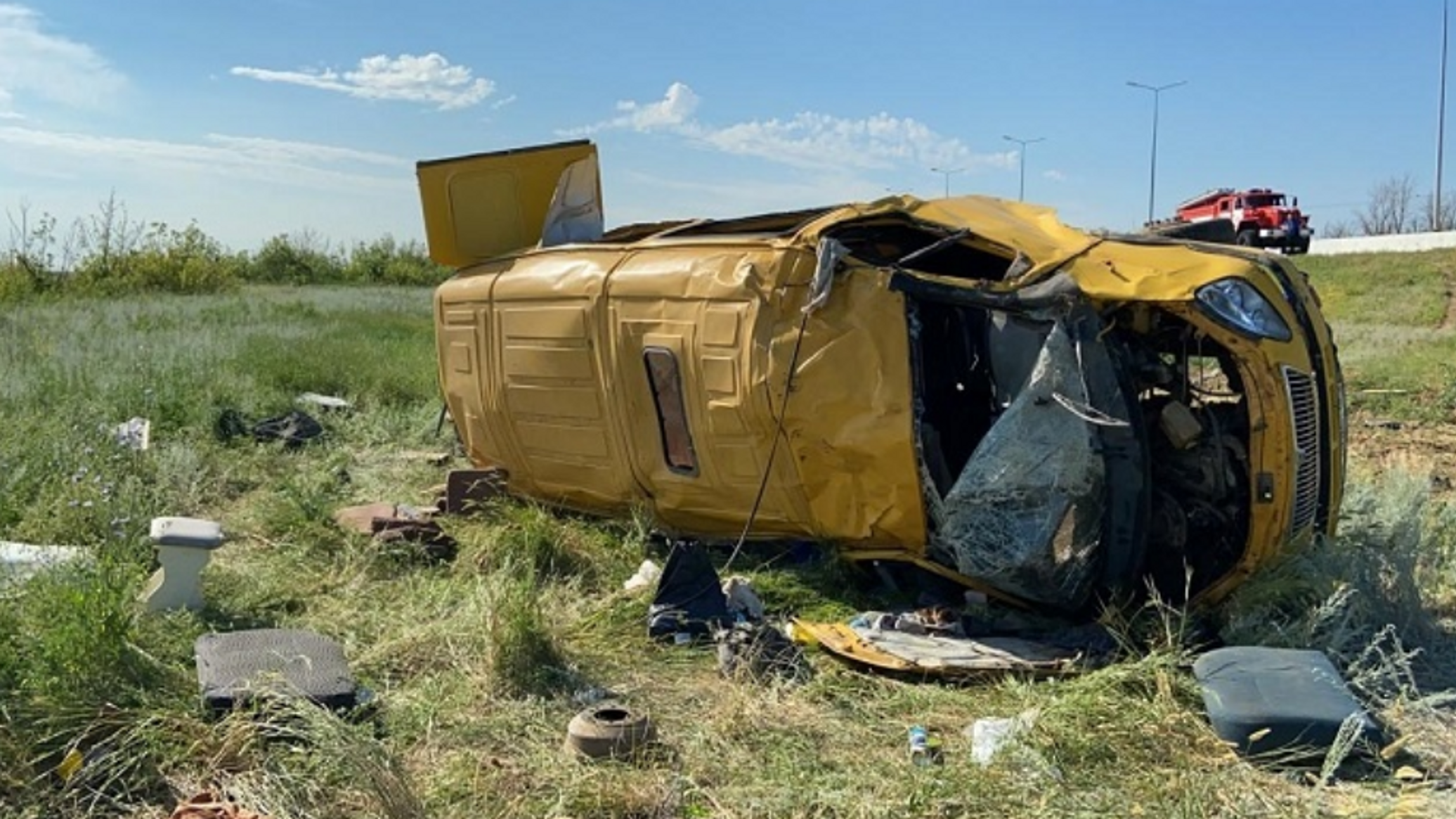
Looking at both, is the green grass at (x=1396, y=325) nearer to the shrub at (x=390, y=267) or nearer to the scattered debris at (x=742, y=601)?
the scattered debris at (x=742, y=601)

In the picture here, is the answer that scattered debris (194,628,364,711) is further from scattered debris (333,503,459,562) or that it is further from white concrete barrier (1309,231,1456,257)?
white concrete barrier (1309,231,1456,257)

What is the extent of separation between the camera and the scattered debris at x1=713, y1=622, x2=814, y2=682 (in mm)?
4477

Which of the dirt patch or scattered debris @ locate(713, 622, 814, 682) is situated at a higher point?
the dirt patch

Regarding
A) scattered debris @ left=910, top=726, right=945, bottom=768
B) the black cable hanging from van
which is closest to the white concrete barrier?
the black cable hanging from van

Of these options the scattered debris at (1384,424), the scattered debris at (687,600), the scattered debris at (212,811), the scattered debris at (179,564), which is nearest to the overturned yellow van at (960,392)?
the scattered debris at (687,600)

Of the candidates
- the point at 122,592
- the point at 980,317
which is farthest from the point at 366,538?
the point at 980,317

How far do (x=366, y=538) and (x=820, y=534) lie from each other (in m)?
2.36

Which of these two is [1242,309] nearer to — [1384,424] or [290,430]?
[1384,424]

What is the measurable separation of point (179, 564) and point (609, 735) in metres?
2.24

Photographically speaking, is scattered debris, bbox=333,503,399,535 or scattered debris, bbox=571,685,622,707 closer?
scattered debris, bbox=571,685,622,707

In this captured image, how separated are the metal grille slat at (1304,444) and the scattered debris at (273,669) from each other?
3.48 meters

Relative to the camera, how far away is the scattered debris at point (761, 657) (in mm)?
4477

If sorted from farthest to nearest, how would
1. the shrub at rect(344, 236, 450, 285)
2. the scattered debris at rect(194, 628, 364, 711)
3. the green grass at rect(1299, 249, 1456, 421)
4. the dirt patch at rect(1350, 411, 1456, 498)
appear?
1. the shrub at rect(344, 236, 450, 285)
2. the green grass at rect(1299, 249, 1456, 421)
3. the dirt patch at rect(1350, 411, 1456, 498)
4. the scattered debris at rect(194, 628, 364, 711)

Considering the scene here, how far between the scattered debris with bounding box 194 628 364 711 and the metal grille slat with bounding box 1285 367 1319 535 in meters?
3.48
